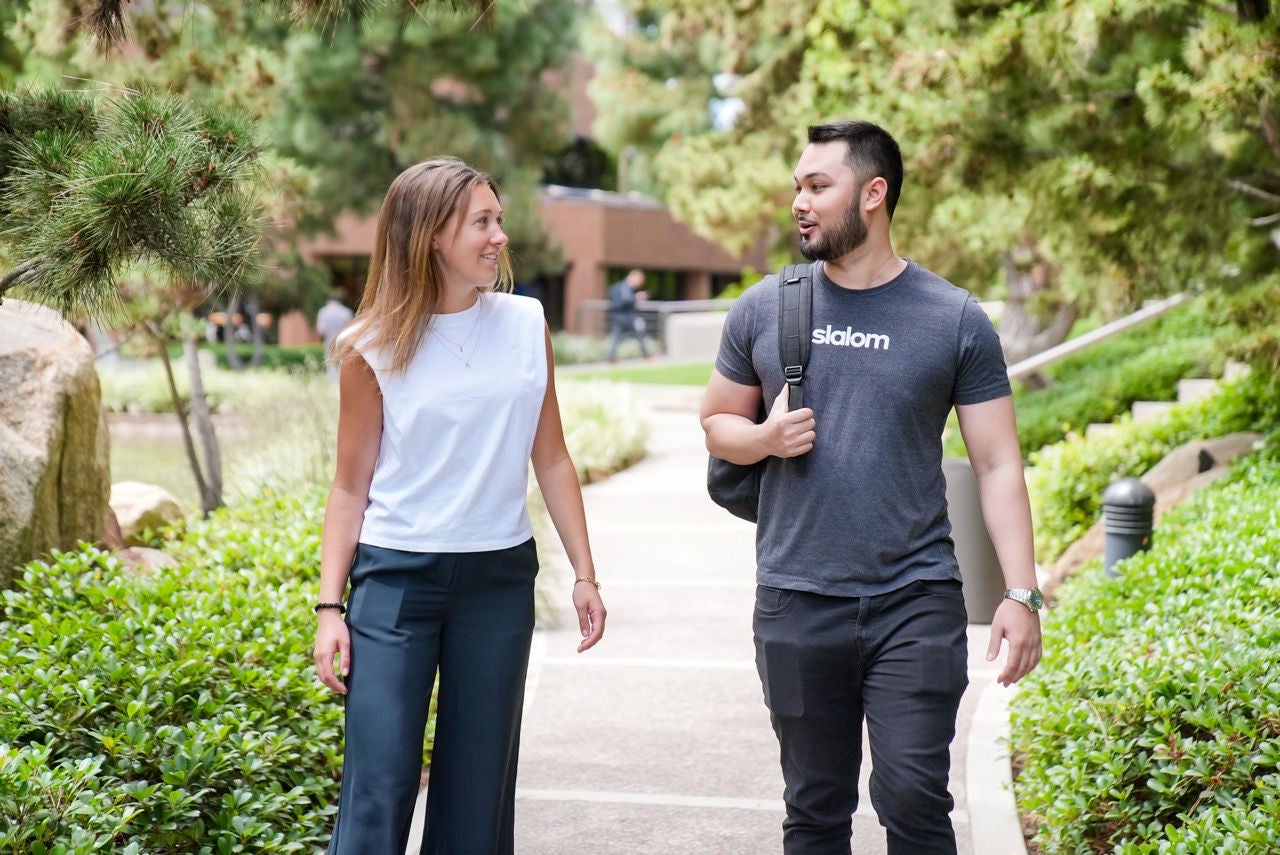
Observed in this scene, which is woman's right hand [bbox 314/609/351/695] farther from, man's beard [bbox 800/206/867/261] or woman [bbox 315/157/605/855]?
man's beard [bbox 800/206/867/261]

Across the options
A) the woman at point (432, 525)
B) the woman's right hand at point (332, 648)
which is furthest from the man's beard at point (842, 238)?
the woman's right hand at point (332, 648)

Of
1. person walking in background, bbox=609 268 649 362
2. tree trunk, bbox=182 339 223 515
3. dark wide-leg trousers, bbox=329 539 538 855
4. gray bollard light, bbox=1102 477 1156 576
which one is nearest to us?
dark wide-leg trousers, bbox=329 539 538 855

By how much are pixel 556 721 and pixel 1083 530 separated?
15.3ft

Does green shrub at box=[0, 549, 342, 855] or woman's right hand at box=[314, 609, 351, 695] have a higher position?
woman's right hand at box=[314, 609, 351, 695]

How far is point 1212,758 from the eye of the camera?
12.6 feet

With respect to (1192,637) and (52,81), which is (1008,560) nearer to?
(1192,637)

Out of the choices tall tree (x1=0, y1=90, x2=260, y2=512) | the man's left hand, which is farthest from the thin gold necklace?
the man's left hand

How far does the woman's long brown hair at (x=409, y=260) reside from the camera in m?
3.23

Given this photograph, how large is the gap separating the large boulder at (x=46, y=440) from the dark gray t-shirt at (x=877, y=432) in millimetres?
3423

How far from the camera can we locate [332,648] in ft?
10.7

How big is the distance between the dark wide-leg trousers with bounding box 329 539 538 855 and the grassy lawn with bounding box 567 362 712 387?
2103 cm

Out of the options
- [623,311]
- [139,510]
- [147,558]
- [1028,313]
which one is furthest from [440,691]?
[623,311]

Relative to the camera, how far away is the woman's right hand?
3240 millimetres

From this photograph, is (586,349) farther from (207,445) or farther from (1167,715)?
(1167,715)
